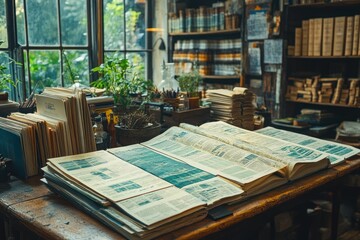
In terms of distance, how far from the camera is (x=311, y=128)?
131 inches

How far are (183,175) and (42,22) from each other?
300cm

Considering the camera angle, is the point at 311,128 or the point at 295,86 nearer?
the point at 311,128

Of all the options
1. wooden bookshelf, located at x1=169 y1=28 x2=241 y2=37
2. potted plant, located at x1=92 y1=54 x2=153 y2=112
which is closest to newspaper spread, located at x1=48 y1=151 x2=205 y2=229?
potted plant, located at x1=92 y1=54 x2=153 y2=112

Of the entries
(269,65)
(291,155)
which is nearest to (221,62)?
(269,65)

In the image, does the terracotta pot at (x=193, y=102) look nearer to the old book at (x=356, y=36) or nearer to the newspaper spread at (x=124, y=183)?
→ the newspaper spread at (x=124, y=183)

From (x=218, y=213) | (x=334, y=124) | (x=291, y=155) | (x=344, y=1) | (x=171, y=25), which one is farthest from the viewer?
(x=171, y=25)

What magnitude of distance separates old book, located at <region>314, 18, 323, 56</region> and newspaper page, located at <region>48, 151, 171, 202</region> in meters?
2.51

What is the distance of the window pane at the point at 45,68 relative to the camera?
3732 mm

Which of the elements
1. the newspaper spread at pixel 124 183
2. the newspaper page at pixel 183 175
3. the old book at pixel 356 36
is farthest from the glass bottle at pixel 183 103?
the old book at pixel 356 36

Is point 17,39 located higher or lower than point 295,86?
higher

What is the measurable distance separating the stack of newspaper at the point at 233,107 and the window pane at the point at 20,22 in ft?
6.97

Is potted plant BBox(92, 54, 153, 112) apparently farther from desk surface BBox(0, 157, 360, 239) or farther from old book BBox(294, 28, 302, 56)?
old book BBox(294, 28, 302, 56)

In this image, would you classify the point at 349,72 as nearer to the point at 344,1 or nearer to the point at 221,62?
the point at 344,1

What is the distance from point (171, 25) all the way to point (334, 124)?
7.27ft
